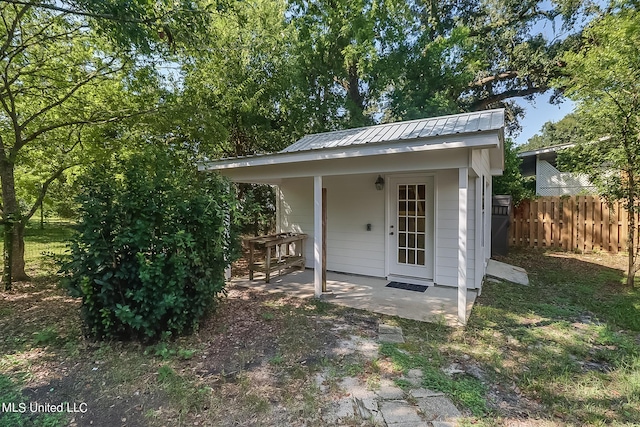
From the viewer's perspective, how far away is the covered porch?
14.0ft

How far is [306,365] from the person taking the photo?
2900mm

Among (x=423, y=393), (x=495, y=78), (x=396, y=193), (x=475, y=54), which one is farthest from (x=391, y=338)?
(x=495, y=78)

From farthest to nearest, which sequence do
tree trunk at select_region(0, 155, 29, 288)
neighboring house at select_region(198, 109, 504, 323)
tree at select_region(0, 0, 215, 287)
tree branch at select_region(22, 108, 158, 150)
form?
tree branch at select_region(22, 108, 158, 150), tree trunk at select_region(0, 155, 29, 288), tree at select_region(0, 0, 215, 287), neighboring house at select_region(198, 109, 504, 323)

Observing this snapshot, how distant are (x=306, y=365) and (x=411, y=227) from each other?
3.59 m

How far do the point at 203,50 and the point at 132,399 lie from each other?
196 inches

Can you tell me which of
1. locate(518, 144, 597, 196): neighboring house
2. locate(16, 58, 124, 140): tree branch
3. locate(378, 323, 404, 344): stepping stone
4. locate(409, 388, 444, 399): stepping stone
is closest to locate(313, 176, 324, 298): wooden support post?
locate(378, 323, 404, 344): stepping stone

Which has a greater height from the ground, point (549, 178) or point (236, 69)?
point (236, 69)

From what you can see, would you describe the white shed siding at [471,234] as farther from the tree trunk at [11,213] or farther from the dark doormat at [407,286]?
the tree trunk at [11,213]

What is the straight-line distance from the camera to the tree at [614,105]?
4.90 metres

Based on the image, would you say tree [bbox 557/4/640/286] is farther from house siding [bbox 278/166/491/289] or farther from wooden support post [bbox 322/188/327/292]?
wooden support post [bbox 322/188/327/292]

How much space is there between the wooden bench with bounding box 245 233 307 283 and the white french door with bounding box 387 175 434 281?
79.5 inches

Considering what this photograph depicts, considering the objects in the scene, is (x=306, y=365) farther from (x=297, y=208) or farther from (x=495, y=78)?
(x=495, y=78)

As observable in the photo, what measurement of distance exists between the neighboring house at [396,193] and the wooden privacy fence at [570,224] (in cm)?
337

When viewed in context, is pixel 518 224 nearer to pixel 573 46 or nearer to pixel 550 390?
pixel 573 46
